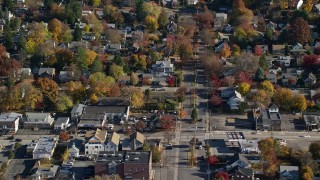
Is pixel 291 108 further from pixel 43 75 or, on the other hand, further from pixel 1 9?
pixel 1 9

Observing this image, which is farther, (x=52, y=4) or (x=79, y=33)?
(x=52, y=4)

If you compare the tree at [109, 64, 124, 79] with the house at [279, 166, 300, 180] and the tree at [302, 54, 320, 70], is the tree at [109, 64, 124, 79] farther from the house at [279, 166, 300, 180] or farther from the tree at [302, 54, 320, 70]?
the house at [279, 166, 300, 180]

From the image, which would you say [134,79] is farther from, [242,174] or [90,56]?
[242,174]

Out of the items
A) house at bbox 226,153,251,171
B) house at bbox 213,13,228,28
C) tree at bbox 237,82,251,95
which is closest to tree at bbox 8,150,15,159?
house at bbox 226,153,251,171

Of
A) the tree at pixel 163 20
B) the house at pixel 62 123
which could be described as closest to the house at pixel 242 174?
the house at pixel 62 123

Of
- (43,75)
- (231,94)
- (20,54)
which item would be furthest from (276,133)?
(20,54)

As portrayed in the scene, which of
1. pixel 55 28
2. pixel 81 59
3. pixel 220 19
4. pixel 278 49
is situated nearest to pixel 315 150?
pixel 278 49

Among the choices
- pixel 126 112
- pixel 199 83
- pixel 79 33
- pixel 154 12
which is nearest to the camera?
pixel 126 112

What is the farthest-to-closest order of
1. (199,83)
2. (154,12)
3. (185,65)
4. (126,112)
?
(154,12), (185,65), (199,83), (126,112)

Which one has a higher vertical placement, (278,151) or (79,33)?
(79,33)
